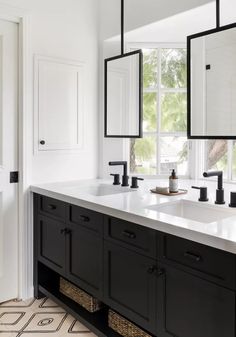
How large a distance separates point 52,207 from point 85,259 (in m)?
0.50

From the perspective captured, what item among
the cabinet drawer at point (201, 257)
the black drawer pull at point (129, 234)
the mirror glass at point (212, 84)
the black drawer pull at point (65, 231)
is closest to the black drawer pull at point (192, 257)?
the cabinet drawer at point (201, 257)

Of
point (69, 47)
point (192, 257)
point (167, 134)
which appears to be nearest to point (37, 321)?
point (192, 257)

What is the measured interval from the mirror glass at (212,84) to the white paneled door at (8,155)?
4.34ft

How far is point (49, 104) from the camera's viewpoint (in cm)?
276

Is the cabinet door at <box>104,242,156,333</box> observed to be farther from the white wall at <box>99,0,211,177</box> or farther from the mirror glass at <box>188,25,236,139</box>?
the white wall at <box>99,0,211,177</box>

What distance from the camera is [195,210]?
2.08 metres

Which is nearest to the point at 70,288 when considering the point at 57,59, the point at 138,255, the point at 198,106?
the point at 138,255

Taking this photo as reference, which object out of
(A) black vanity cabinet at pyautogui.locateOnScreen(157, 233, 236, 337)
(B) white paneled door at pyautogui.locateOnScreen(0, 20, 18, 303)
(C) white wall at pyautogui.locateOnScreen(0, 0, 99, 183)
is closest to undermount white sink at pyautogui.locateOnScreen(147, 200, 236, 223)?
(A) black vanity cabinet at pyautogui.locateOnScreen(157, 233, 236, 337)

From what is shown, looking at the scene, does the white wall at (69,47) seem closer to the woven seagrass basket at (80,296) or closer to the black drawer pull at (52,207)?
the black drawer pull at (52,207)

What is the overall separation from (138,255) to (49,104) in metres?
1.51

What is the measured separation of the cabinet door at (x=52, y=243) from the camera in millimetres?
2459

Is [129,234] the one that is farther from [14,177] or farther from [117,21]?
[117,21]

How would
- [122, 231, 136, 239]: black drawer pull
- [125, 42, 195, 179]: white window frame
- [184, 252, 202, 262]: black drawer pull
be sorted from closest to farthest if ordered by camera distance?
[184, 252, 202, 262]: black drawer pull → [122, 231, 136, 239]: black drawer pull → [125, 42, 195, 179]: white window frame

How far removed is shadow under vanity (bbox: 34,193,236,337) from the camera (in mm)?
1449
